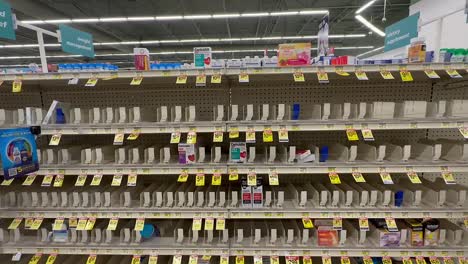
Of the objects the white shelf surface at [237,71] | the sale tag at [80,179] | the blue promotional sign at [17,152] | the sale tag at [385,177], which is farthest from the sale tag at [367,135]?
the blue promotional sign at [17,152]

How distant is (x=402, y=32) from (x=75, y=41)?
4.38 metres

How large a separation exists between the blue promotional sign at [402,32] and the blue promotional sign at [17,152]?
3878mm

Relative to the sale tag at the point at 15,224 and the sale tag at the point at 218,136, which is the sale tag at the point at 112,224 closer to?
the sale tag at the point at 15,224

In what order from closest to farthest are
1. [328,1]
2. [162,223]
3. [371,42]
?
[162,223] → [328,1] → [371,42]

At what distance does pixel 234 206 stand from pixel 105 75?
1.46m

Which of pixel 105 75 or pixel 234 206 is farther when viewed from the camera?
pixel 234 206

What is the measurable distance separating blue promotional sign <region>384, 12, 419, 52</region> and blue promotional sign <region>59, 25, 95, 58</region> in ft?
13.8

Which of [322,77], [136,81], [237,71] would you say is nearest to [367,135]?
[322,77]

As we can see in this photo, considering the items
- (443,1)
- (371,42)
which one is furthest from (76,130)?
(371,42)

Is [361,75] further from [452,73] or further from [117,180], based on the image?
[117,180]

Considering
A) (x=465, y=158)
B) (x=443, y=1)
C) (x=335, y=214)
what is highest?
(x=443, y=1)

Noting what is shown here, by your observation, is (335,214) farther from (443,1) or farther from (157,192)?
(443,1)

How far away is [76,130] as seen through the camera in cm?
191

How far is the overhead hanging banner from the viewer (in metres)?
Result: 2.21
